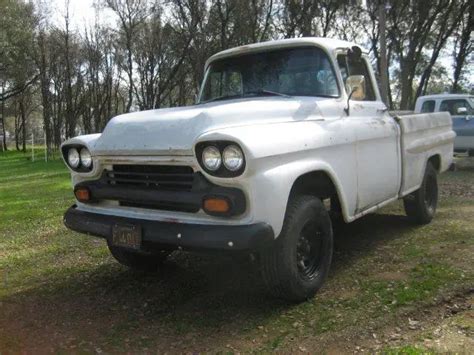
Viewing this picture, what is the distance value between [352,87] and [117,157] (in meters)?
2.26

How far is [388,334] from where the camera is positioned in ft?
11.8

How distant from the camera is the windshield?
4902 millimetres

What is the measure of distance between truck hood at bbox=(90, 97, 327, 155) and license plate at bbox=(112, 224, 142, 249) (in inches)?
22.1

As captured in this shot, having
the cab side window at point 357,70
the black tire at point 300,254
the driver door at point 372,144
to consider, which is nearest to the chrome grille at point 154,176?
the black tire at point 300,254

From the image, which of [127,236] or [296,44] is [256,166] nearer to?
[127,236]

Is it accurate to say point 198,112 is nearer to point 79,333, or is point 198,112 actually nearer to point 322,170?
point 322,170

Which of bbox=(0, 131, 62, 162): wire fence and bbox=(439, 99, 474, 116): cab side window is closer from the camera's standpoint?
bbox=(439, 99, 474, 116): cab side window

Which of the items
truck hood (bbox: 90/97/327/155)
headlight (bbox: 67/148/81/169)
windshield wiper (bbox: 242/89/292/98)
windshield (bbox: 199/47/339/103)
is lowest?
headlight (bbox: 67/148/81/169)

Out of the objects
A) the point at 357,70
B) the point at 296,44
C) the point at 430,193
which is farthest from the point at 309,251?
the point at 430,193

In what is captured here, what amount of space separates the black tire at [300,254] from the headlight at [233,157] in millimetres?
661

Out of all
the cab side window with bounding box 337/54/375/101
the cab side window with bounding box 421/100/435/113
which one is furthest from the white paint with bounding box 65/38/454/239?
the cab side window with bounding box 421/100/435/113

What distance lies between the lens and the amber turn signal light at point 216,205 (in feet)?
11.5

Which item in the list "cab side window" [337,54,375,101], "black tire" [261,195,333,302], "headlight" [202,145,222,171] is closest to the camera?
"headlight" [202,145,222,171]

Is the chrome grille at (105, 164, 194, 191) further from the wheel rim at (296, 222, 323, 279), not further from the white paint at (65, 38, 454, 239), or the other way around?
the wheel rim at (296, 222, 323, 279)
